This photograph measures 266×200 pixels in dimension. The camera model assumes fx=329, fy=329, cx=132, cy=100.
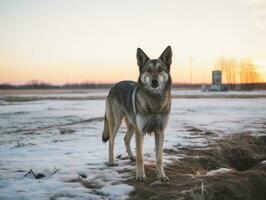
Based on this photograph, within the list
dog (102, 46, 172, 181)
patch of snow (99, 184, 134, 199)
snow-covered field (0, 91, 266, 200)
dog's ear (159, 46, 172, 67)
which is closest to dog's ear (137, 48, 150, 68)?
dog (102, 46, 172, 181)

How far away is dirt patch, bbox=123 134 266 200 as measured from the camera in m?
5.48

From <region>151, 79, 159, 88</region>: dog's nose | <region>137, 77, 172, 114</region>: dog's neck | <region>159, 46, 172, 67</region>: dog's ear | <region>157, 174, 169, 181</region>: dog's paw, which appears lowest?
<region>157, 174, 169, 181</region>: dog's paw

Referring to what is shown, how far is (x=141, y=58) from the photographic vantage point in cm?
639

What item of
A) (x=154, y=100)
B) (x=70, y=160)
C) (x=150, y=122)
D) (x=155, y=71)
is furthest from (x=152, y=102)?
(x=70, y=160)

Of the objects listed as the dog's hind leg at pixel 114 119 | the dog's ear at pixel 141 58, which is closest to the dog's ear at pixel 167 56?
the dog's ear at pixel 141 58

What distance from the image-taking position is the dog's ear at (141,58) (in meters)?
6.32

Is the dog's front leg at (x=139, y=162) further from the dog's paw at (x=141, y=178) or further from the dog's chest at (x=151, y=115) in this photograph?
the dog's chest at (x=151, y=115)

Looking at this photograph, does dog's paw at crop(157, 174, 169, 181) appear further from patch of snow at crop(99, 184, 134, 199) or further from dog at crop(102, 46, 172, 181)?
patch of snow at crop(99, 184, 134, 199)

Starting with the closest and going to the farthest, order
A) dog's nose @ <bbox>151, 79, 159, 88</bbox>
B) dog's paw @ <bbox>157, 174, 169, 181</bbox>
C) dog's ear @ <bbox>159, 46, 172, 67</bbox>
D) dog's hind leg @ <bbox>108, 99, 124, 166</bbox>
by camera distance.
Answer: dog's nose @ <bbox>151, 79, 159, 88</bbox>
dog's paw @ <bbox>157, 174, 169, 181</bbox>
dog's ear @ <bbox>159, 46, 172, 67</bbox>
dog's hind leg @ <bbox>108, 99, 124, 166</bbox>

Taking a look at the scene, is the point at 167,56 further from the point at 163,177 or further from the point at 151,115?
the point at 163,177

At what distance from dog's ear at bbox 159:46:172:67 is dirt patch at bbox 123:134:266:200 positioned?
2200 mm

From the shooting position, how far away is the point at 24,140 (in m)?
10.5

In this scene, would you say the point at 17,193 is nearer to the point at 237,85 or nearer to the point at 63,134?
the point at 63,134

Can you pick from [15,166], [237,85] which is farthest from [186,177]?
[237,85]
